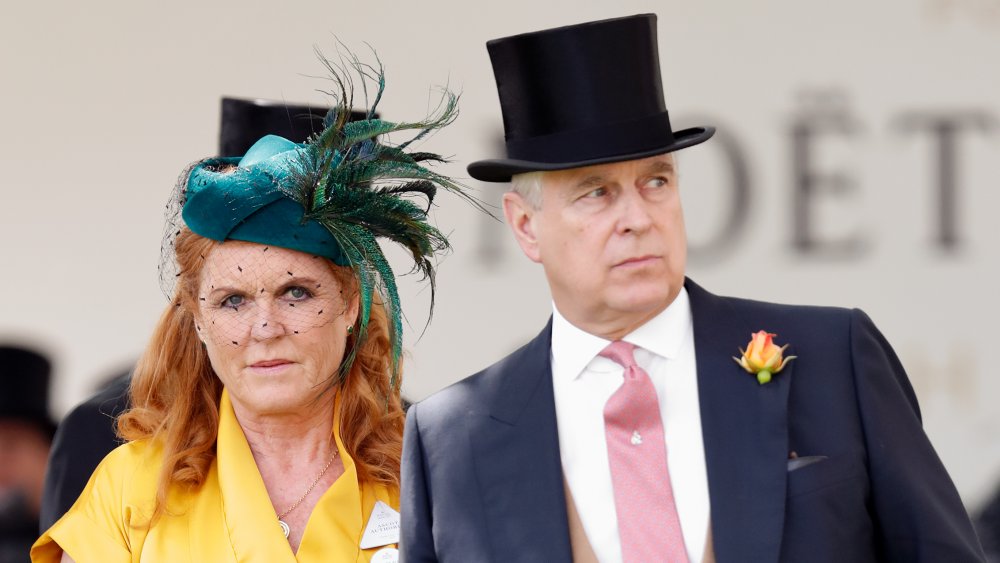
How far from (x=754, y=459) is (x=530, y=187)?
63 cm

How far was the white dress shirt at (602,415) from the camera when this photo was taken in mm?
2844

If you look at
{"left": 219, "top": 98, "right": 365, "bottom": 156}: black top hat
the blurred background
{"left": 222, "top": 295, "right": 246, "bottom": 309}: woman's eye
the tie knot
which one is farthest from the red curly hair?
the blurred background

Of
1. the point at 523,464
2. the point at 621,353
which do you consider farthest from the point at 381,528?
the point at 621,353

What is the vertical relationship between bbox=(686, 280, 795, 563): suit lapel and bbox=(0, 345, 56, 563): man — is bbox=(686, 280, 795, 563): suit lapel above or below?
above

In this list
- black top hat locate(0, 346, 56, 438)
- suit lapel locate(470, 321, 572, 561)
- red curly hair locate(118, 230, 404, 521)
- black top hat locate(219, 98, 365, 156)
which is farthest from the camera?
black top hat locate(0, 346, 56, 438)

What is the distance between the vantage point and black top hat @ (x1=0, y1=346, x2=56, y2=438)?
5398 millimetres

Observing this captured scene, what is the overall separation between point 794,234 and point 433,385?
1.26 metres

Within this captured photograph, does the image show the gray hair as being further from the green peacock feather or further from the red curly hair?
the red curly hair

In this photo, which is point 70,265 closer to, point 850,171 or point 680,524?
point 850,171

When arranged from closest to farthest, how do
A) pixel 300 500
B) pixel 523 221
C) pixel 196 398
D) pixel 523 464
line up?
1. pixel 523 464
2. pixel 523 221
3. pixel 300 500
4. pixel 196 398

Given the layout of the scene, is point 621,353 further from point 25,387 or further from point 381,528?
point 25,387

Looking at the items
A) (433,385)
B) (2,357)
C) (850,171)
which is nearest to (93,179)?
(2,357)

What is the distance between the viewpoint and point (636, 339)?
116 inches

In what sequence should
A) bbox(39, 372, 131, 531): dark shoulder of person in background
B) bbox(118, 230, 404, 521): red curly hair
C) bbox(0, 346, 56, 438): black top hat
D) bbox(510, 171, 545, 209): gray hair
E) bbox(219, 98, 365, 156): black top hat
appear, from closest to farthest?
bbox(510, 171, 545, 209): gray hair, bbox(118, 230, 404, 521): red curly hair, bbox(39, 372, 131, 531): dark shoulder of person in background, bbox(219, 98, 365, 156): black top hat, bbox(0, 346, 56, 438): black top hat
